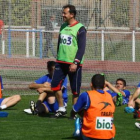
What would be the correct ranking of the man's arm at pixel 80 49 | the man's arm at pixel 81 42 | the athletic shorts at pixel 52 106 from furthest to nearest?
the athletic shorts at pixel 52 106 < the man's arm at pixel 81 42 < the man's arm at pixel 80 49

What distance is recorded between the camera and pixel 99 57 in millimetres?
19562

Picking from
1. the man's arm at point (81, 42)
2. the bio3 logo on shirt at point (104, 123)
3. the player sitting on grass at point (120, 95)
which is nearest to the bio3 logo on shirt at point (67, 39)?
the man's arm at point (81, 42)

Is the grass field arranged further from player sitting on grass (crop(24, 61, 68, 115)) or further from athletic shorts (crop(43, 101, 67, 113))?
Result: athletic shorts (crop(43, 101, 67, 113))

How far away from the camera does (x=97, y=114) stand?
352 inches

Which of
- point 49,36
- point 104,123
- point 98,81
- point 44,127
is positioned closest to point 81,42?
point 44,127

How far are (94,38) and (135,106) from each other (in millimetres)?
6356

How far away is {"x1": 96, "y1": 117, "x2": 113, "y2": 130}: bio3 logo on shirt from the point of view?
8.84 metres

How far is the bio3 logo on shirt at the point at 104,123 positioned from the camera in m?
8.84

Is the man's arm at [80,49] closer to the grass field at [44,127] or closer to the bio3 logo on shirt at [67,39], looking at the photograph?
the bio3 logo on shirt at [67,39]

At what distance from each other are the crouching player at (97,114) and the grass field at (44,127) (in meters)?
0.96

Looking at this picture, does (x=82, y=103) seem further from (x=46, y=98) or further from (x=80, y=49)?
(x=46, y=98)

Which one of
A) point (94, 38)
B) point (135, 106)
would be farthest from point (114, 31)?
point (135, 106)

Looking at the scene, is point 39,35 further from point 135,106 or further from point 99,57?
point 135,106

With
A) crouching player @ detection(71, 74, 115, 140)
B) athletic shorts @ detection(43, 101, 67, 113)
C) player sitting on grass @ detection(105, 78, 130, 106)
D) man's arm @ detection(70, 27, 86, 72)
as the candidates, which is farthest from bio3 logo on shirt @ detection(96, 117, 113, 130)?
player sitting on grass @ detection(105, 78, 130, 106)
